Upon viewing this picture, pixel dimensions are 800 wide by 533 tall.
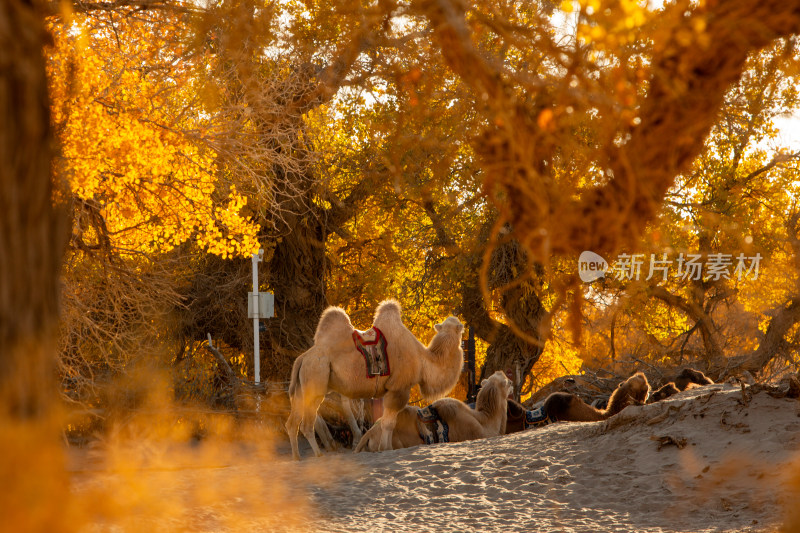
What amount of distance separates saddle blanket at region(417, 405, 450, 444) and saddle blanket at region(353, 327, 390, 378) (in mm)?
976

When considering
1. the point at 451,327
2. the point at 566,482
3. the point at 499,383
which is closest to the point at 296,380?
the point at 451,327

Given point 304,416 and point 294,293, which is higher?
point 294,293

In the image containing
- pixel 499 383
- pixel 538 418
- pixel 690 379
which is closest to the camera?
pixel 499 383

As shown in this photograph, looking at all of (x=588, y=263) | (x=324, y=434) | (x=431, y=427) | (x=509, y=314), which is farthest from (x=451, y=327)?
(x=588, y=263)

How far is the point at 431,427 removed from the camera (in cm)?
1129

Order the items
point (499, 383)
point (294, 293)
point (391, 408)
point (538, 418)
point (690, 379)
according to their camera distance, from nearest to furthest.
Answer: point (391, 408) → point (499, 383) → point (538, 418) → point (690, 379) → point (294, 293)

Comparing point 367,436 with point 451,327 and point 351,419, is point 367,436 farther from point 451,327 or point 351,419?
point 351,419

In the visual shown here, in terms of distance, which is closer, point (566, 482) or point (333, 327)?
point (566, 482)

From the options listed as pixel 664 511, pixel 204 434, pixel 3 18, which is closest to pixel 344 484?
pixel 664 511

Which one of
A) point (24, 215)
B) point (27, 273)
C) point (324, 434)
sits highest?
point (24, 215)

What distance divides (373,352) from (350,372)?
1.40 feet

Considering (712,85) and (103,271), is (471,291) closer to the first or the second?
(103,271)

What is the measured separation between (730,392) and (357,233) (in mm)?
14823

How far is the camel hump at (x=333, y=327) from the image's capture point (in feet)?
34.9
